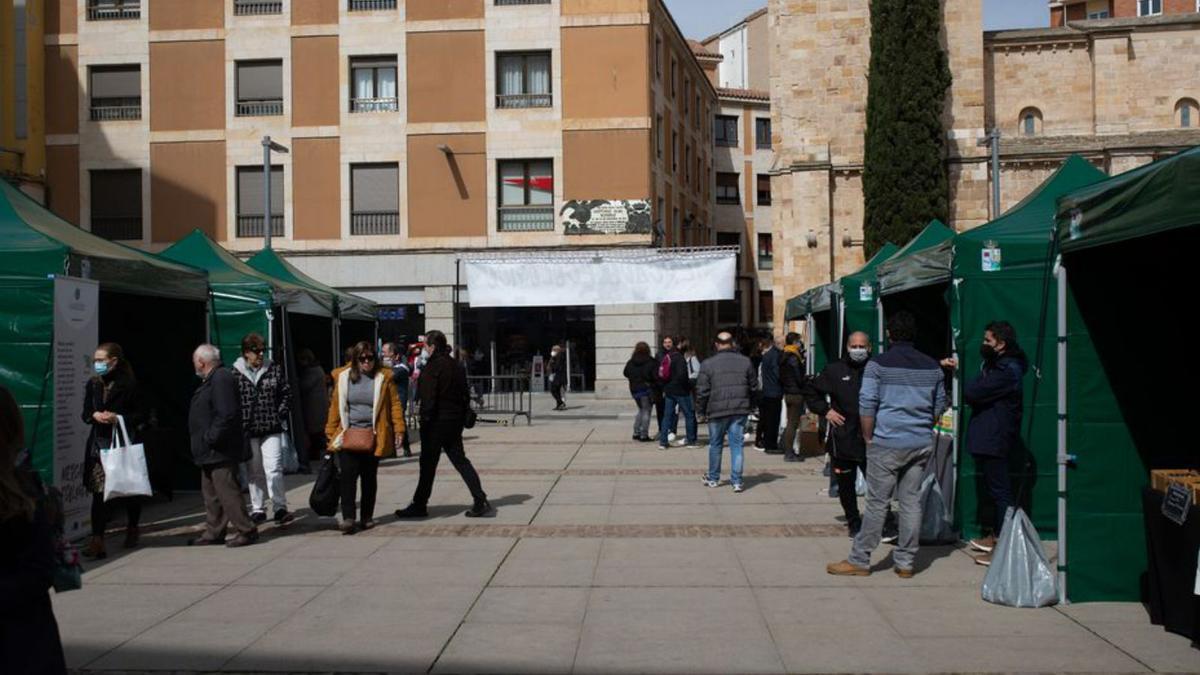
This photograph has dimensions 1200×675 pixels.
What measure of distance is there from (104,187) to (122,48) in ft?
13.9

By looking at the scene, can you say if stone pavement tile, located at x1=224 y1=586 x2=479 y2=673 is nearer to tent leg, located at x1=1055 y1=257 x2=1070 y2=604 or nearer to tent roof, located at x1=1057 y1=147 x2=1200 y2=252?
tent leg, located at x1=1055 y1=257 x2=1070 y2=604

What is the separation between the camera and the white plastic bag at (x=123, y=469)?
8969mm

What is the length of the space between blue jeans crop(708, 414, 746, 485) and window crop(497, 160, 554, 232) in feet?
64.4

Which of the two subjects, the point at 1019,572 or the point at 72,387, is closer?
the point at 1019,572

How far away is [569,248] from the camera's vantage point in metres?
32.0

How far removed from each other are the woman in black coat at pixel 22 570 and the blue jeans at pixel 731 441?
9.65 m

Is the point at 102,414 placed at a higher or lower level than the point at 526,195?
lower

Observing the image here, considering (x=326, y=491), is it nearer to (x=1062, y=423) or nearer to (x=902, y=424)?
(x=902, y=424)

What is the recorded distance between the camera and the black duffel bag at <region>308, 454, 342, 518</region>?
33.4 ft

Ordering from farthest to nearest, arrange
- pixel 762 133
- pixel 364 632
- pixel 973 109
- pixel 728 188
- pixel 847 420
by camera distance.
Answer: pixel 762 133 → pixel 728 188 → pixel 973 109 → pixel 847 420 → pixel 364 632

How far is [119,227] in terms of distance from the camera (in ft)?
109

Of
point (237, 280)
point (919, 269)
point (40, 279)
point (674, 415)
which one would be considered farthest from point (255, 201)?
point (919, 269)

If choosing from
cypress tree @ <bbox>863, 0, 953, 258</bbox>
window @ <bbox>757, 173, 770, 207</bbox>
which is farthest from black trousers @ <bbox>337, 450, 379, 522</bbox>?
window @ <bbox>757, 173, 770, 207</bbox>

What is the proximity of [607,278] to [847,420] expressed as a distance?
11806mm
